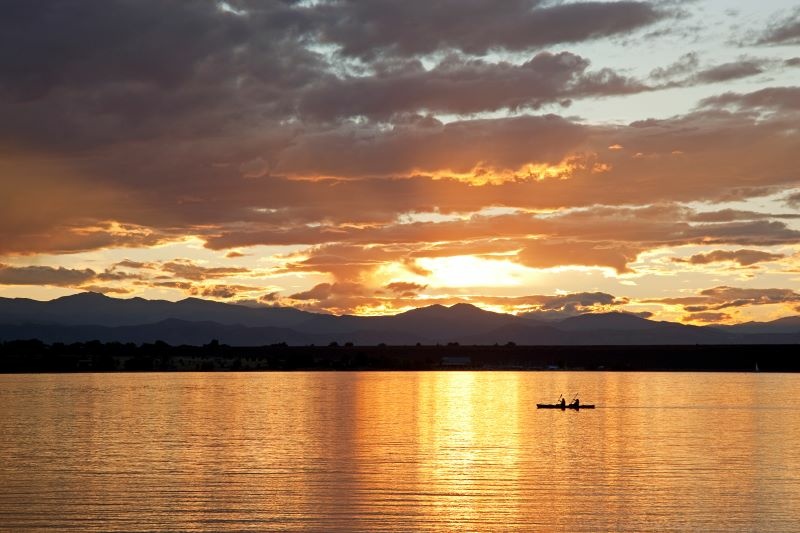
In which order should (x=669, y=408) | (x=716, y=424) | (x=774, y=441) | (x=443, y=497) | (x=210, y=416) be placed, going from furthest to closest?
1. (x=669, y=408)
2. (x=210, y=416)
3. (x=716, y=424)
4. (x=774, y=441)
5. (x=443, y=497)

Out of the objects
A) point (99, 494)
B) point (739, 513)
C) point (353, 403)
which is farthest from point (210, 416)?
point (739, 513)

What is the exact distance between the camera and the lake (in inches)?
1951

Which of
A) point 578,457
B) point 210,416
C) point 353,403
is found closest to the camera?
point 578,457

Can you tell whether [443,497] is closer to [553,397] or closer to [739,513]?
[739,513]

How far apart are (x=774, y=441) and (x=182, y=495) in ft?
185

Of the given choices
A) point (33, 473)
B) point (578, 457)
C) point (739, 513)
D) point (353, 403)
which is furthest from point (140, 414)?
point (739, 513)

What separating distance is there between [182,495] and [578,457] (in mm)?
33148

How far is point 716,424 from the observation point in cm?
10662

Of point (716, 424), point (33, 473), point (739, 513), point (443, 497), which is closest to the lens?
point (739, 513)

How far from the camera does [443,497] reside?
180 ft

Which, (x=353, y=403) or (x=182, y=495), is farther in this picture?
(x=353, y=403)

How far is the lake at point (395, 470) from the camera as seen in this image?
49.6 meters

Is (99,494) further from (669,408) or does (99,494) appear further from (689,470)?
(669,408)

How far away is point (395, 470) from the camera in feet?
217
